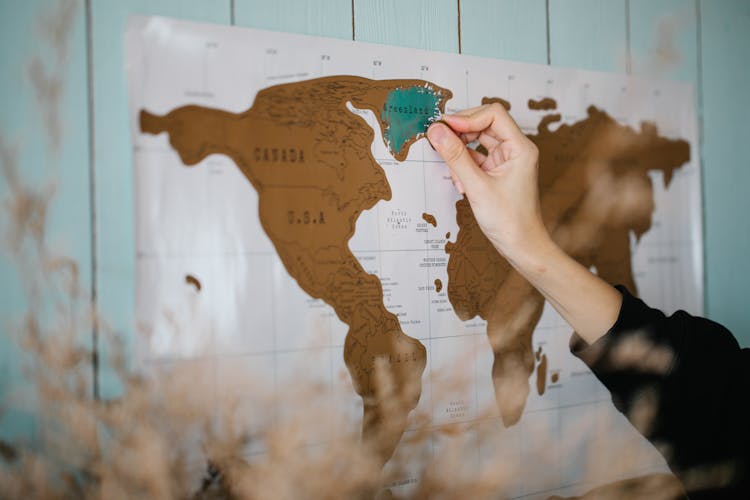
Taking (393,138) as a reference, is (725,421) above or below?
below

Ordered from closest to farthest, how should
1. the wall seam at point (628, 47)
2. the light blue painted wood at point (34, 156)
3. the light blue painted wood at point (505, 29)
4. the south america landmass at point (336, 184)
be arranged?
the light blue painted wood at point (34, 156) < the south america landmass at point (336, 184) < the light blue painted wood at point (505, 29) < the wall seam at point (628, 47)

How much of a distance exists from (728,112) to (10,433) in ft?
5.35

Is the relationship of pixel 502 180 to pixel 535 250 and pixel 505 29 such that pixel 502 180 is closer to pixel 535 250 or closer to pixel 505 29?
pixel 535 250

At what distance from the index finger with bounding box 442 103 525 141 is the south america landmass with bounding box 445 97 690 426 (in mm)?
97

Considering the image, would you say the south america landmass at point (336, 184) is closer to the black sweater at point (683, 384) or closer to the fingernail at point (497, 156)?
the fingernail at point (497, 156)

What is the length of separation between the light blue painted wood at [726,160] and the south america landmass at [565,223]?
0.14 meters

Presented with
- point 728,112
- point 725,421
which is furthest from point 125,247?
point 728,112

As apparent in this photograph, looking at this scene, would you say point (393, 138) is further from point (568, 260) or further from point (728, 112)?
point (728, 112)

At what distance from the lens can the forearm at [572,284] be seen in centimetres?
96

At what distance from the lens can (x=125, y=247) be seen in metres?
0.81

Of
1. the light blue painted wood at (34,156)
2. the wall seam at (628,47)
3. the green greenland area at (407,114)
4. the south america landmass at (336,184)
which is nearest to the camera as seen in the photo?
the light blue painted wood at (34,156)

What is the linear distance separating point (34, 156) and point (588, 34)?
1.10 m

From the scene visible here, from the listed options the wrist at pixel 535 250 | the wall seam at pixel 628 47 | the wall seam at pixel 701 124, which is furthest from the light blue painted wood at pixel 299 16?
the wall seam at pixel 701 124

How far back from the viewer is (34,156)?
0.77 meters
